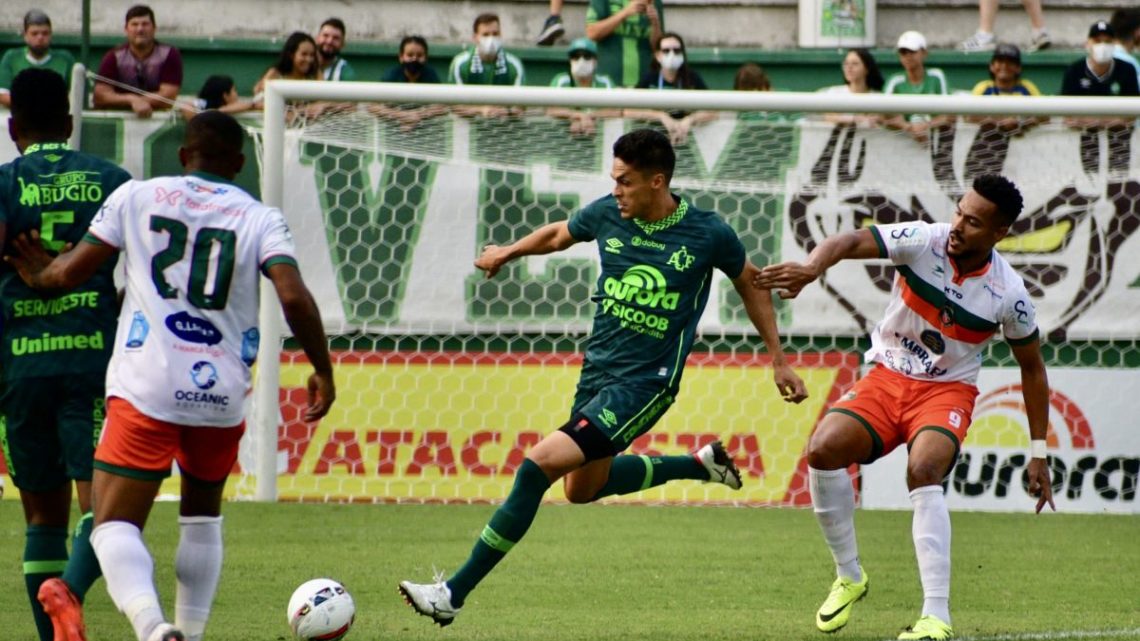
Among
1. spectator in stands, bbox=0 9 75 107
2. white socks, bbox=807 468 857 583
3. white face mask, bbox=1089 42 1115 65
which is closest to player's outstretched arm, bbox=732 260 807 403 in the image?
white socks, bbox=807 468 857 583

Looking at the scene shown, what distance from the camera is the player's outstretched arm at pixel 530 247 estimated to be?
25.7 ft

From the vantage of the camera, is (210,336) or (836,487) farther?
(836,487)

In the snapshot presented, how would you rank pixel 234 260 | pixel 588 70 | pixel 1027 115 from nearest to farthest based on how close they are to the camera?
pixel 234 260 → pixel 1027 115 → pixel 588 70

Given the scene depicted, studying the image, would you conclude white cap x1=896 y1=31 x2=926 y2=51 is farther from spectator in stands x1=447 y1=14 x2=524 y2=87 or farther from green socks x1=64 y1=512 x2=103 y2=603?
green socks x1=64 y1=512 x2=103 y2=603

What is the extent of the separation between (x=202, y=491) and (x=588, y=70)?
9.02 m

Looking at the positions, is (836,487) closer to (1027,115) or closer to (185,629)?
(185,629)

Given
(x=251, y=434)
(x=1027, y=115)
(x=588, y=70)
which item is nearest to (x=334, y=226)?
(x=251, y=434)

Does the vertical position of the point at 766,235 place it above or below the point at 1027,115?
below

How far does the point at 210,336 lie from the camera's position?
5.76m

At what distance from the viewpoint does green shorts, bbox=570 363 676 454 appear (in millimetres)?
7348

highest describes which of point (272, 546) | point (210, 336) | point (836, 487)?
point (210, 336)

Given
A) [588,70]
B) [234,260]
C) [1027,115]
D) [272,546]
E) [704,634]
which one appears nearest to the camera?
[234,260]

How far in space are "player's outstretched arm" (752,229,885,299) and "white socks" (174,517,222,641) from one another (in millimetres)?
2354

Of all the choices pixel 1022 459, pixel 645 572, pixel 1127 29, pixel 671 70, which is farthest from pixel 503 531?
pixel 1127 29
